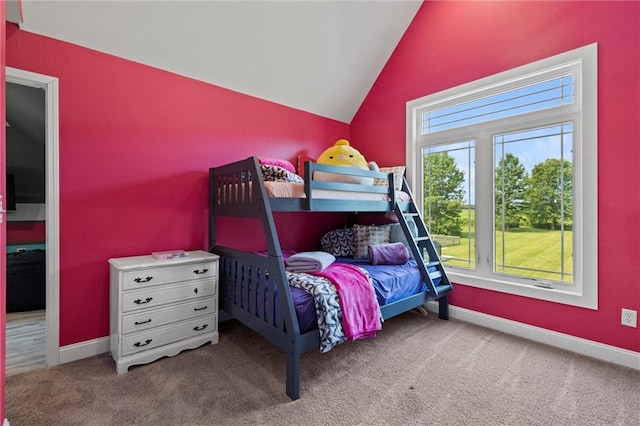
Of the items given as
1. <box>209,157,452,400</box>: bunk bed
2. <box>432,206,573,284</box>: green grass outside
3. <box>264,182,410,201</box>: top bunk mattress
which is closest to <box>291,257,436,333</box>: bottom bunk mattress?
<box>209,157,452,400</box>: bunk bed

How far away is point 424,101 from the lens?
320cm

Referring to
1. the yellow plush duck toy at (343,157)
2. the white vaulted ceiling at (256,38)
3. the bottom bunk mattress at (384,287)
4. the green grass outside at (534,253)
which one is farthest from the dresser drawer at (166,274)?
the green grass outside at (534,253)

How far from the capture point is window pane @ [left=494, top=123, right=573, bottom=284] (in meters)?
2.43

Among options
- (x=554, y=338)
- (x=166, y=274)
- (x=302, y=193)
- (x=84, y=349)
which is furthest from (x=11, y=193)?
(x=554, y=338)

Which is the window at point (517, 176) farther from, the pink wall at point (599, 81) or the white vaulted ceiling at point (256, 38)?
the white vaulted ceiling at point (256, 38)

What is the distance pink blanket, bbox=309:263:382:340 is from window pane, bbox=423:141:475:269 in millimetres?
1412

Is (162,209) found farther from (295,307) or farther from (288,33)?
(288,33)

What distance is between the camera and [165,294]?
2.16m

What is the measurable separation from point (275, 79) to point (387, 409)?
9.69ft

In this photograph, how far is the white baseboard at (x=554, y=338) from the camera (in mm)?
2090

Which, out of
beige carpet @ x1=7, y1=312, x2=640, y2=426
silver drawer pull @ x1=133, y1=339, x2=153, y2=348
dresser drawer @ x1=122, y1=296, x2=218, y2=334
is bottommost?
beige carpet @ x1=7, y1=312, x2=640, y2=426

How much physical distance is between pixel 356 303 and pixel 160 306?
1.40 meters

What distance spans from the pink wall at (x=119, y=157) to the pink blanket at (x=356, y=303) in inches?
54.7

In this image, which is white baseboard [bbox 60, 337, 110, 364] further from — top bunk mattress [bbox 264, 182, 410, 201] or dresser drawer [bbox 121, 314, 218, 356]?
top bunk mattress [bbox 264, 182, 410, 201]
